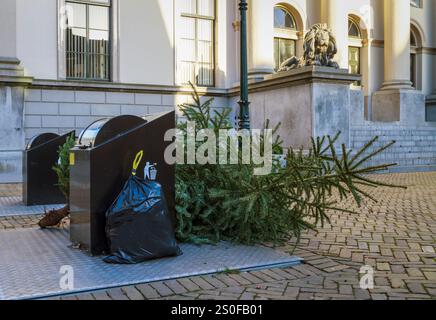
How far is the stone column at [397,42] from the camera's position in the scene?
71.8ft

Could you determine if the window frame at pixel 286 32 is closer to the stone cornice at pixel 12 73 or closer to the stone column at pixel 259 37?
the stone column at pixel 259 37

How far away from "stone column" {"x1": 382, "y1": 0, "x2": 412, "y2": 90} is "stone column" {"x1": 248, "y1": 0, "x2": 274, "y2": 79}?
720 centimetres

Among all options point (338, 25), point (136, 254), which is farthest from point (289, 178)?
point (338, 25)

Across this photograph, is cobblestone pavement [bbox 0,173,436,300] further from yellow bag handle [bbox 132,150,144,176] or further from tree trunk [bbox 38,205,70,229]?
yellow bag handle [bbox 132,150,144,176]

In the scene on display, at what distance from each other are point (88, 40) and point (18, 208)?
29.1 feet

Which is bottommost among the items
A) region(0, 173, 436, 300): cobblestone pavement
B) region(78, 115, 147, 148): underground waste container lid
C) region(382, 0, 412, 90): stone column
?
region(0, 173, 436, 300): cobblestone pavement

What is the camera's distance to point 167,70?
17000 mm

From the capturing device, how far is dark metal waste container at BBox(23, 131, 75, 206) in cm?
861

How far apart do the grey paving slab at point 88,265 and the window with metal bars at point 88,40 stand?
10.7 m

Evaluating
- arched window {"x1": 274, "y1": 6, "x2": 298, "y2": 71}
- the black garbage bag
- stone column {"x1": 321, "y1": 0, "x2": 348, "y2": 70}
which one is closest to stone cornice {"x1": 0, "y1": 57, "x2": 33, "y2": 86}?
the black garbage bag

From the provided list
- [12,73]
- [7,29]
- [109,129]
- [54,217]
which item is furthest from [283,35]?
[109,129]

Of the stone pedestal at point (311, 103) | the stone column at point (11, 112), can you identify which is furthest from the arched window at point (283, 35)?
the stone column at point (11, 112)

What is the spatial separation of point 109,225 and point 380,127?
51.9 feet
